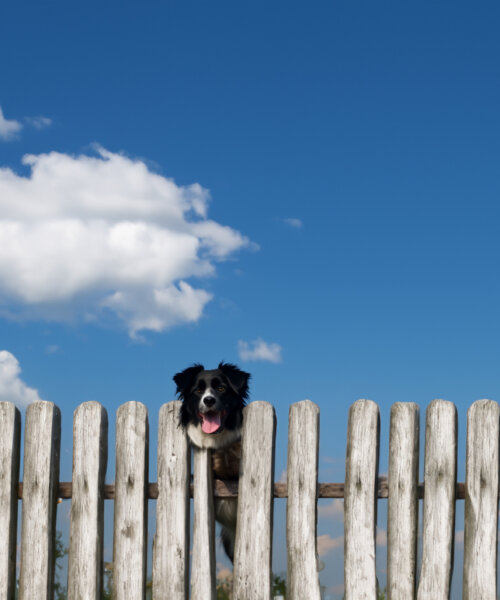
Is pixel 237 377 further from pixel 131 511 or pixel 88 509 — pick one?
pixel 88 509

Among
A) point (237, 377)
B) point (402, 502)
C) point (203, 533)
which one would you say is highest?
point (237, 377)

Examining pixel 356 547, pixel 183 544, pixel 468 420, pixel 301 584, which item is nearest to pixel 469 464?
pixel 468 420

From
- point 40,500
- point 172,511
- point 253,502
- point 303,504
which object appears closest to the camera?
point 303,504

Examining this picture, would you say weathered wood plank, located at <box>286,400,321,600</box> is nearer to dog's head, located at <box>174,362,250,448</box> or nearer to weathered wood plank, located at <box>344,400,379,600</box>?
weathered wood plank, located at <box>344,400,379,600</box>

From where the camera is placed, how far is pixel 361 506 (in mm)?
6230

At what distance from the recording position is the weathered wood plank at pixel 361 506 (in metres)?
6.20

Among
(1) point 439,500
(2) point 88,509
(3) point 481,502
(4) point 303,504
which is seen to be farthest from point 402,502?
(2) point 88,509

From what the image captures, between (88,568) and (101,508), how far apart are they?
1.64 feet

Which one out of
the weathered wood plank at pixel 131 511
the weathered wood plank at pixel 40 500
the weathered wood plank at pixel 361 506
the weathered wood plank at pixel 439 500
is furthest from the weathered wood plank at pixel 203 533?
the weathered wood plank at pixel 439 500

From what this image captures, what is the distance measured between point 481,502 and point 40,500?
11.9 feet

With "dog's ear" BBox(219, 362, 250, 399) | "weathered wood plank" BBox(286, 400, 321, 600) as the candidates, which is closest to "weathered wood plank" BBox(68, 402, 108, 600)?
"dog's ear" BBox(219, 362, 250, 399)

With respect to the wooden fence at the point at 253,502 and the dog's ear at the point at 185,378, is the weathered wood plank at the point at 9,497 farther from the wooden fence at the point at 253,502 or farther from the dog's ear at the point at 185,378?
the dog's ear at the point at 185,378

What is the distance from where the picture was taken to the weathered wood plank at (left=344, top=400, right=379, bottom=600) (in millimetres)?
6203

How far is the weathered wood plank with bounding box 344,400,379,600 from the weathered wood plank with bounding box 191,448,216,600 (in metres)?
1.08
